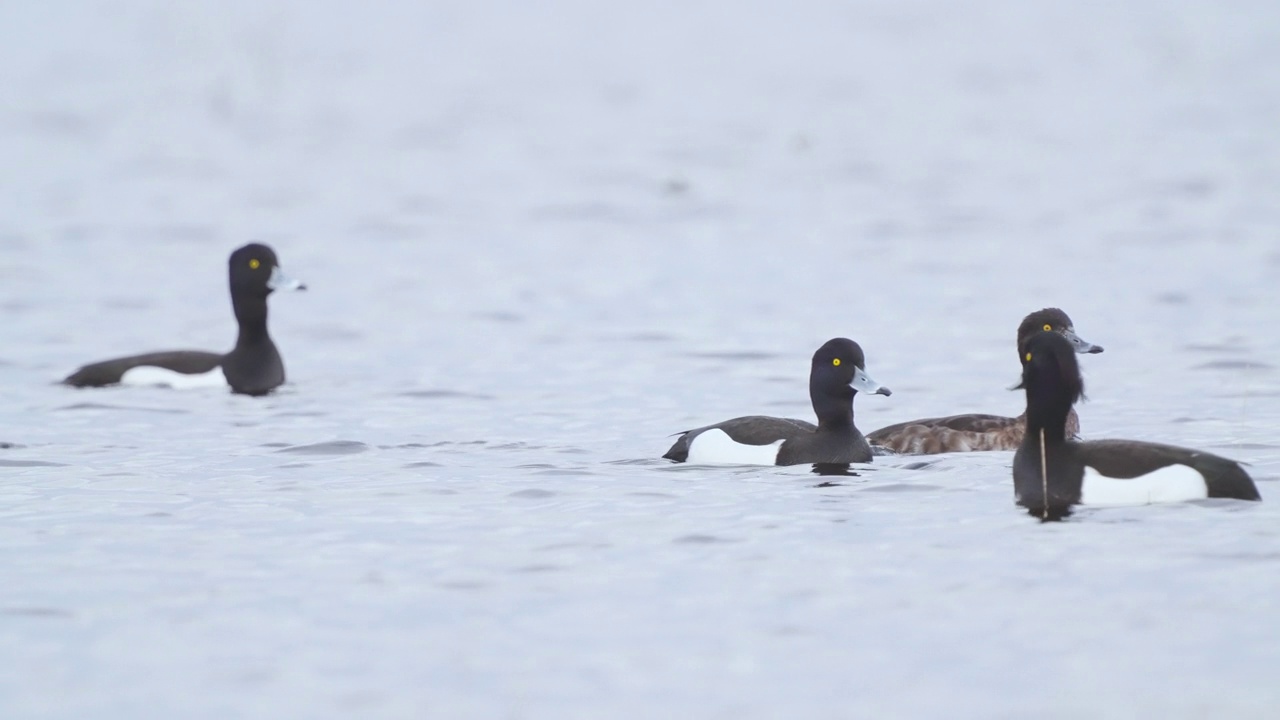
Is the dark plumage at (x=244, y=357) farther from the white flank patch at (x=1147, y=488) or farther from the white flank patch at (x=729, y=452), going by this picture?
the white flank patch at (x=1147, y=488)

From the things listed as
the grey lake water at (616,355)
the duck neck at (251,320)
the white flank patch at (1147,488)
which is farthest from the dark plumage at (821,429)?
the duck neck at (251,320)

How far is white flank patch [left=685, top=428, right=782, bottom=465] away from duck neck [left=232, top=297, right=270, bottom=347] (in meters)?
5.43

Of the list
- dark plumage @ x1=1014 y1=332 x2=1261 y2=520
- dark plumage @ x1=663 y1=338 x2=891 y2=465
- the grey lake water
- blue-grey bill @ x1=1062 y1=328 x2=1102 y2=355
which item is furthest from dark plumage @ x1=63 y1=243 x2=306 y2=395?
dark plumage @ x1=1014 y1=332 x2=1261 y2=520

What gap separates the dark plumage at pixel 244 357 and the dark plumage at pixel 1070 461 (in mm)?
6966

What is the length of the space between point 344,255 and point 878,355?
8.51 m

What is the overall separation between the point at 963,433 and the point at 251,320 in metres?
6.37

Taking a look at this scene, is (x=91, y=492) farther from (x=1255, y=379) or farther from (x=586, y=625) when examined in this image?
(x=1255, y=379)

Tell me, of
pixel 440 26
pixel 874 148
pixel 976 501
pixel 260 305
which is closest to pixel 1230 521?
pixel 976 501

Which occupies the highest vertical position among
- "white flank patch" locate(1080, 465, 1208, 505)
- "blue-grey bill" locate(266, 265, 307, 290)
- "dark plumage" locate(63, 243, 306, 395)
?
"blue-grey bill" locate(266, 265, 307, 290)

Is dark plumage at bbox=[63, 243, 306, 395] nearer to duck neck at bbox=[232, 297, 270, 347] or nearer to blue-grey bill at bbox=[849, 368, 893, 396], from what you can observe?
duck neck at bbox=[232, 297, 270, 347]

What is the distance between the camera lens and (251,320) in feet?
51.9

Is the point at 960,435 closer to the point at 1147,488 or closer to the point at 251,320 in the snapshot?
the point at 1147,488

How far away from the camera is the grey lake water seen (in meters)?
7.29

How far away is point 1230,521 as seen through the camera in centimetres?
907
